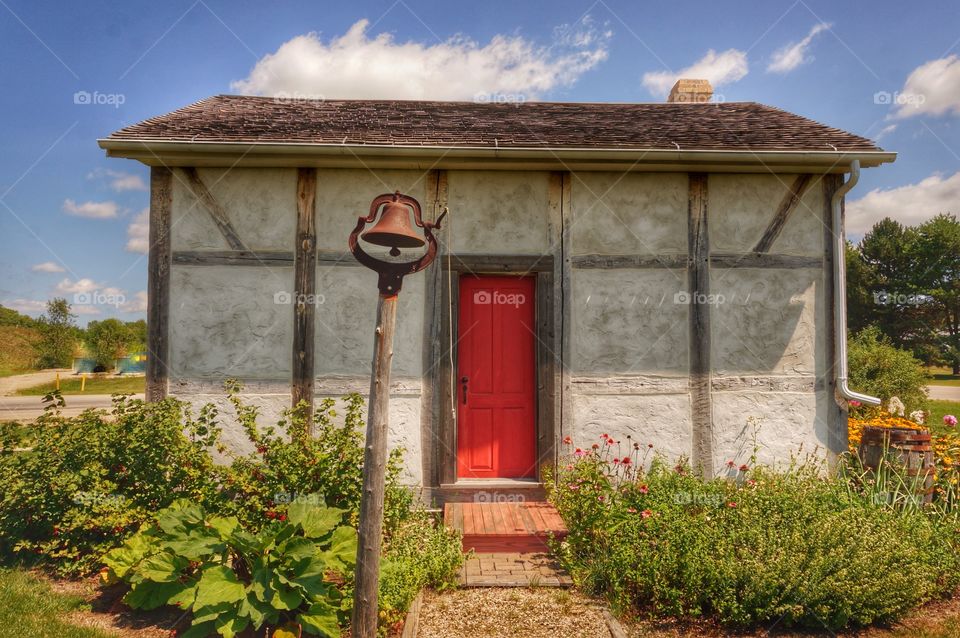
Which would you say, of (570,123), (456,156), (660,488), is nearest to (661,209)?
(570,123)

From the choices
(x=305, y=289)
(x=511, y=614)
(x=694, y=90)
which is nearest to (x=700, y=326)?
(x=511, y=614)

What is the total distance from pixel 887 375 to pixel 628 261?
30.8 ft

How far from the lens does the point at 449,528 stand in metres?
4.70

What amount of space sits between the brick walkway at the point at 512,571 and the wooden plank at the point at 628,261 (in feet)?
10.0

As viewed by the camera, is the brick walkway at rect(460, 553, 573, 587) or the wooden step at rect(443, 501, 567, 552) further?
the wooden step at rect(443, 501, 567, 552)

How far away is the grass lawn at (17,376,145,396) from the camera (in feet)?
71.3

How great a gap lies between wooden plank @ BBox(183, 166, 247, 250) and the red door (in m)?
2.54

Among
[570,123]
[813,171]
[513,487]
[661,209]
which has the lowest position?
[513,487]

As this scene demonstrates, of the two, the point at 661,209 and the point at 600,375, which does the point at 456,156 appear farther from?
the point at 600,375

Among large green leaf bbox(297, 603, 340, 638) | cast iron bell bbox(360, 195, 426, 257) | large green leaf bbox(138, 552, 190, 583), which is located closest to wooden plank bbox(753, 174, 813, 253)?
cast iron bell bbox(360, 195, 426, 257)

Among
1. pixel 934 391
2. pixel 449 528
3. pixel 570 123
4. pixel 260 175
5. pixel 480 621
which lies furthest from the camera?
pixel 934 391

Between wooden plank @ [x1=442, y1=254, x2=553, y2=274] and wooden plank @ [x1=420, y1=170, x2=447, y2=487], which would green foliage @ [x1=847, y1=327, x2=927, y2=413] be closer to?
wooden plank @ [x1=442, y1=254, x2=553, y2=274]

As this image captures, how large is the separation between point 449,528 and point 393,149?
3.75 meters

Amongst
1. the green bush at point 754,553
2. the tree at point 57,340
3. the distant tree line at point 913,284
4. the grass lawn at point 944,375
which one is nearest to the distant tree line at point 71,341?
the tree at point 57,340
